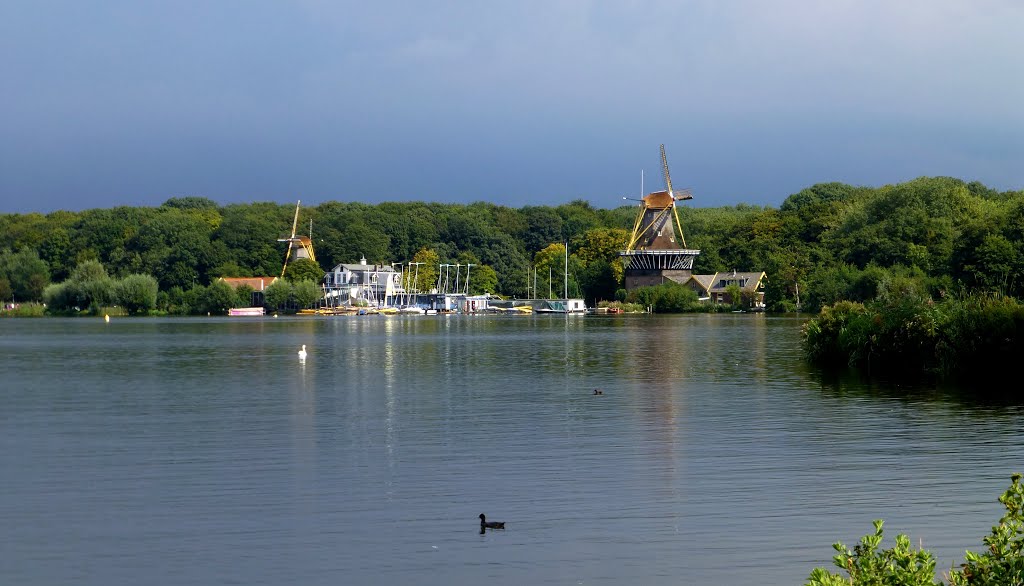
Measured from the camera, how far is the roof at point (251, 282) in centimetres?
13188

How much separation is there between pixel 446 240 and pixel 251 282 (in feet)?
87.7

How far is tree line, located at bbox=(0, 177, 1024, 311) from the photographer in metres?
110

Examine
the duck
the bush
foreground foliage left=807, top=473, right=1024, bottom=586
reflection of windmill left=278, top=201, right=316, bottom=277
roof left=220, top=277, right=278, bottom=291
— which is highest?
reflection of windmill left=278, top=201, right=316, bottom=277

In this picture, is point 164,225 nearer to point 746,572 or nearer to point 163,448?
point 163,448

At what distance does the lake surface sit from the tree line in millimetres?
63126

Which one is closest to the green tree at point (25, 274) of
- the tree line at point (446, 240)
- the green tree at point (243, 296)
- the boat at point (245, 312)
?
the tree line at point (446, 240)

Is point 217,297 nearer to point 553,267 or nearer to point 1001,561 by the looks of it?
point 553,267

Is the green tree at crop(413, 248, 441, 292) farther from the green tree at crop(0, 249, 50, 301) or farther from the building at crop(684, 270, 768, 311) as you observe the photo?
the green tree at crop(0, 249, 50, 301)

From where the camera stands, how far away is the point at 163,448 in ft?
64.8

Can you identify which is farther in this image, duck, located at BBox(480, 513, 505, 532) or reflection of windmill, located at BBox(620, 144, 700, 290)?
reflection of windmill, located at BBox(620, 144, 700, 290)

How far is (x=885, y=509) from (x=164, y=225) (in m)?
130

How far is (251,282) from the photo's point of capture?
437 ft

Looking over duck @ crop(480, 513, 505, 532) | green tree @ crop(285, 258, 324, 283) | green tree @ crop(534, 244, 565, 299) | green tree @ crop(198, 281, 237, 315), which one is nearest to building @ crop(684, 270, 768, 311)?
green tree @ crop(534, 244, 565, 299)

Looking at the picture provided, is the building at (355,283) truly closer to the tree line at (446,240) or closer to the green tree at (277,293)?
the tree line at (446,240)
